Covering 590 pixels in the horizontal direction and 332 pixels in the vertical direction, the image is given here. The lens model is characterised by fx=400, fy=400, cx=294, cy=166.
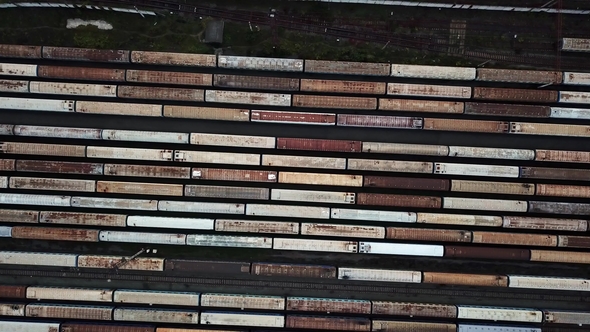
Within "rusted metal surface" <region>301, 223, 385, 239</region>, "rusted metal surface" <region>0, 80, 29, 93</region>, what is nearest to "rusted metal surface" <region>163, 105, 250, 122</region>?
"rusted metal surface" <region>301, 223, 385, 239</region>

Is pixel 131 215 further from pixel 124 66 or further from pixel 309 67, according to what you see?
pixel 309 67

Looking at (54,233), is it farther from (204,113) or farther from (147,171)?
(204,113)

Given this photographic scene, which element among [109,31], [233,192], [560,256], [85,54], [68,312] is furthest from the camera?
[109,31]

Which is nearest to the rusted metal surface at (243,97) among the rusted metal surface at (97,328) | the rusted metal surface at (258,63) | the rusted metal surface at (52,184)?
the rusted metal surface at (258,63)

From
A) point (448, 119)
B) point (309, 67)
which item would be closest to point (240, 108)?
point (309, 67)

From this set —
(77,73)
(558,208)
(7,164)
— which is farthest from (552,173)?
(7,164)

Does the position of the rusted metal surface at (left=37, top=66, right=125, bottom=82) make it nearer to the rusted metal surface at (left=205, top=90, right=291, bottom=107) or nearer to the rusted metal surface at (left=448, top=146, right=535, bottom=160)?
the rusted metal surface at (left=205, top=90, right=291, bottom=107)

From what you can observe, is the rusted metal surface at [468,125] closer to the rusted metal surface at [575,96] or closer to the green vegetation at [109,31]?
the rusted metal surface at [575,96]
